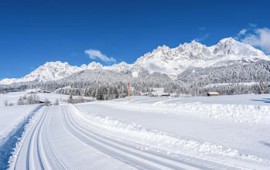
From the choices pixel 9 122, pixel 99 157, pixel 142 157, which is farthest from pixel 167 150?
pixel 9 122

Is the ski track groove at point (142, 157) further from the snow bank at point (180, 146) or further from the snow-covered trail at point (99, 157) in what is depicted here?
the snow bank at point (180, 146)

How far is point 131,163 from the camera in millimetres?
8016

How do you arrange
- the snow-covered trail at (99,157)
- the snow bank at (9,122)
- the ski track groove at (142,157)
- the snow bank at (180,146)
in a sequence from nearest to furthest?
the ski track groove at (142,157) < the snow-covered trail at (99,157) < the snow bank at (180,146) < the snow bank at (9,122)

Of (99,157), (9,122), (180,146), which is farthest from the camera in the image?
(9,122)

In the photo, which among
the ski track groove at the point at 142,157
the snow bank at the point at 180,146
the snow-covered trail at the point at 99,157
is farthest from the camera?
the snow bank at the point at 180,146

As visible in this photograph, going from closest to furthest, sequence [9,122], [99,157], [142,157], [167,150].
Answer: [142,157] < [99,157] < [167,150] < [9,122]

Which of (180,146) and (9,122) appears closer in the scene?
(180,146)

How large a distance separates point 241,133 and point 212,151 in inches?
144

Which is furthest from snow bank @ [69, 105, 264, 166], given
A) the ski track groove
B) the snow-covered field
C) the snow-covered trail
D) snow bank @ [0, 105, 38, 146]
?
snow bank @ [0, 105, 38, 146]

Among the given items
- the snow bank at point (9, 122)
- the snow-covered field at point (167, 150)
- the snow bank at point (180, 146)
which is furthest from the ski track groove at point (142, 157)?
the snow bank at point (9, 122)

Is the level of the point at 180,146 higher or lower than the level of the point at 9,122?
higher

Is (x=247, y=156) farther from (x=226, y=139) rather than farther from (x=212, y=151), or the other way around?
(x=226, y=139)

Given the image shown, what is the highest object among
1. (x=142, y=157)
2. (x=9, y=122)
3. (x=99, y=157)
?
(x=142, y=157)

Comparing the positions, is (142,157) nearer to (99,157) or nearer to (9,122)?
(99,157)
